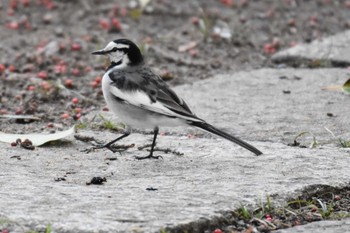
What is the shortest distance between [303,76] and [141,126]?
2081 millimetres

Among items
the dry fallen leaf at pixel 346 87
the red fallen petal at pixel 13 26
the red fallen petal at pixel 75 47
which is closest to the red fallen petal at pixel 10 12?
the red fallen petal at pixel 13 26

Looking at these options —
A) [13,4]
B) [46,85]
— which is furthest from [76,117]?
[13,4]

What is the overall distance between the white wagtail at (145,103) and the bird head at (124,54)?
10 cm

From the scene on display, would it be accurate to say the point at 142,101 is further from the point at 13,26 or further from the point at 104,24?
the point at 13,26

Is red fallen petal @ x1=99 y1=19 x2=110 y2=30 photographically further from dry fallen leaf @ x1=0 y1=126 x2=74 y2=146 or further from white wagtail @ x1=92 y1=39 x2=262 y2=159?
dry fallen leaf @ x1=0 y1=126 x2=74 y2=146

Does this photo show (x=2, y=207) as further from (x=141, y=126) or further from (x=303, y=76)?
(x=303, y=76)

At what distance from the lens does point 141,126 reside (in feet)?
16.2

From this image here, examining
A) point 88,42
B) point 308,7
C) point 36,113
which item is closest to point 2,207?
point 36,113

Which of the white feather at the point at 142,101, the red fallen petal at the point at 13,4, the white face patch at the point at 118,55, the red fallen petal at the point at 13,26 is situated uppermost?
the white face patch at the point at 118,55

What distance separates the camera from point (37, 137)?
5.09m

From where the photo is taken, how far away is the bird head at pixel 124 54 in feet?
17.5

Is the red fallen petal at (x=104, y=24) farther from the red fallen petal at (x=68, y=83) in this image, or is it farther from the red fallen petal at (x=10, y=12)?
the red fallen petal at (x=68, y=83)

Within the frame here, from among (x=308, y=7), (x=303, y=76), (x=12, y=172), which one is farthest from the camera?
(x=308, y=7)

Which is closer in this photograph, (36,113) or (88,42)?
(36,113)
